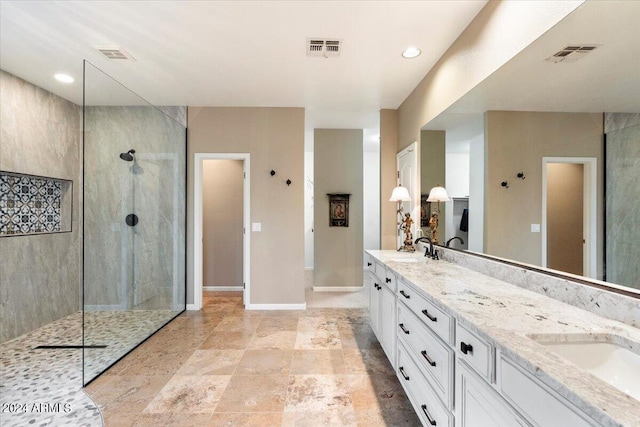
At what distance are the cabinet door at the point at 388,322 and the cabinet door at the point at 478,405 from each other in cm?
89

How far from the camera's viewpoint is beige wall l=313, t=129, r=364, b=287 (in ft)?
15.7

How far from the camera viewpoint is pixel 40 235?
10.3ft

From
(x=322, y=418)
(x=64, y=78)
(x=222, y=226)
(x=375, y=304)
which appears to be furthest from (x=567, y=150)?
(x=64, y=78)

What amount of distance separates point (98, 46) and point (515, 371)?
3551 millimetres

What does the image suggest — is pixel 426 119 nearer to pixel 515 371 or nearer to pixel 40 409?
pixel 515 371

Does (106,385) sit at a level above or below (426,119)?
below

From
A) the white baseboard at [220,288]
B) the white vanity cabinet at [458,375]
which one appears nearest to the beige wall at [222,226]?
the white baseboard at [220,288]

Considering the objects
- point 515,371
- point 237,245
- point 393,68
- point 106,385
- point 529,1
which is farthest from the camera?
point 237,245

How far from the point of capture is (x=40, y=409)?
1.87 meters

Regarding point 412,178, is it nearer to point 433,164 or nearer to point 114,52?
point 433,164

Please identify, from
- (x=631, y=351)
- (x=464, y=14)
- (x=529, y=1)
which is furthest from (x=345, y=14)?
(x=631, y=351)

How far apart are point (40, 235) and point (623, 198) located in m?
4.92

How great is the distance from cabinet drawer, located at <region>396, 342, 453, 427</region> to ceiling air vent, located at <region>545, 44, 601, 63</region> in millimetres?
1755

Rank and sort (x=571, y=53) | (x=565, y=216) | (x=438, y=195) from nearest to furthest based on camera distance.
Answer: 1. (x=571, y=53)
2. (x=565, y=216)
3. (x=438, y=195)
